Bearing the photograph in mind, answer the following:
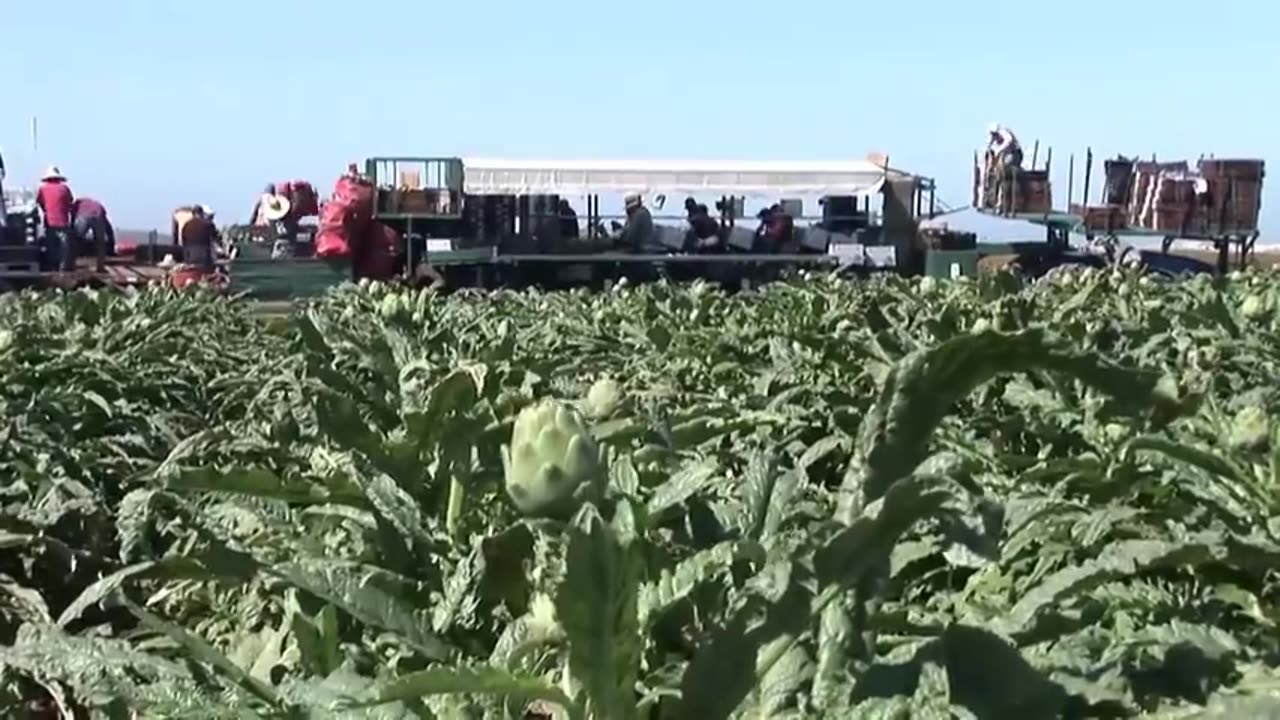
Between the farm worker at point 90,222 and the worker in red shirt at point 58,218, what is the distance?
0.33 feet

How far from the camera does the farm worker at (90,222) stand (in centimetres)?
1612

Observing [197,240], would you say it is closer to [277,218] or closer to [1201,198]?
[277,218]

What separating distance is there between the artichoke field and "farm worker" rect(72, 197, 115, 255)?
Answer: 13477mm

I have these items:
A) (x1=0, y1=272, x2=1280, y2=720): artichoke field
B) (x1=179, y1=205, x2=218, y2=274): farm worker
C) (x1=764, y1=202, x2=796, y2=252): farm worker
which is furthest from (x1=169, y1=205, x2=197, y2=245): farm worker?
(x1=0, y1=272, x2=1280, y2=720): artichoke field

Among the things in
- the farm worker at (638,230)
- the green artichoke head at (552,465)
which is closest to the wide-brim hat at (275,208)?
the farm worker at (638,230)

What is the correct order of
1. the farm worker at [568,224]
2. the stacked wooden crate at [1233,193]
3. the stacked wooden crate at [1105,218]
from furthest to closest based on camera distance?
the stacked wooden crate at [1105,218] < the stacked wooden crate at [1233,193] < the farm worker at [568,224]

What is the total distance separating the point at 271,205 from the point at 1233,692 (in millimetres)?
17469

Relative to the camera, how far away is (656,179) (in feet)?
58.8

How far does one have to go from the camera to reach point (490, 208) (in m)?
17.7

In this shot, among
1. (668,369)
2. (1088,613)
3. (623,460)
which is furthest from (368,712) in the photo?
(668,369)

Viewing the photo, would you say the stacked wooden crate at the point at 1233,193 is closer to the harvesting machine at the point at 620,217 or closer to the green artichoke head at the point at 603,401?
the harvesting machine at the point at 620,217

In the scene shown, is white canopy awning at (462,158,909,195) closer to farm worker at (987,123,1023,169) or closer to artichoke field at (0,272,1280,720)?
farm worker at (987,123,1023,169)

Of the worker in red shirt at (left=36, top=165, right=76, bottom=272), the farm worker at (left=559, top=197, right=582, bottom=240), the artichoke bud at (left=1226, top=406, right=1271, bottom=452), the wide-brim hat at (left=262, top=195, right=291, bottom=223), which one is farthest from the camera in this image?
the wide-brim hat at (left=262, top=195, right=291, bottom=223)

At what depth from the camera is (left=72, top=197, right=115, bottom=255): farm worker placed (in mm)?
16125
